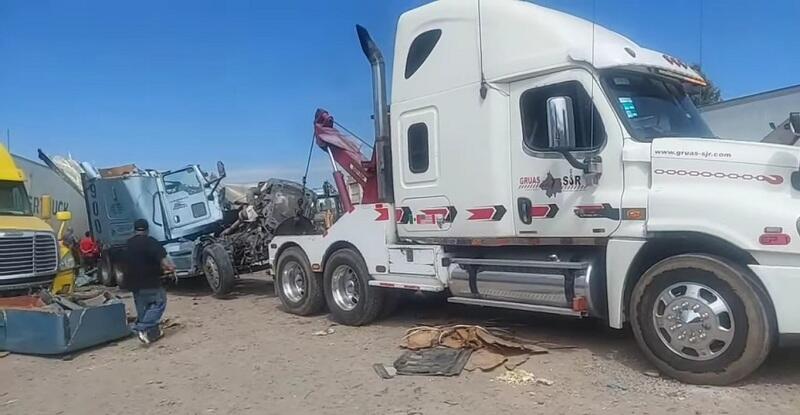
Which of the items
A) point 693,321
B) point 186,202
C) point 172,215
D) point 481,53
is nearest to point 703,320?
point 693,321

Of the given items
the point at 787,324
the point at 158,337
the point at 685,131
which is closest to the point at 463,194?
the point at 685,131

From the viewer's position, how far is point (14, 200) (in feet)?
36.2

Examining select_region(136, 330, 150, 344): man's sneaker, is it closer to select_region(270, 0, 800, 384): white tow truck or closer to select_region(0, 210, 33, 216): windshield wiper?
select_region(270, 0, 800, 384): white tow truck

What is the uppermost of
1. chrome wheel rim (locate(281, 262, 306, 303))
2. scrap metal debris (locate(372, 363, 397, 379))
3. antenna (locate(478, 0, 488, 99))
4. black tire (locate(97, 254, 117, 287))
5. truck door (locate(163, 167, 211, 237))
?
antenna (locate(478, 0, 488, 99))

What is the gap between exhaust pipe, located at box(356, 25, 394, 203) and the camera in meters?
8.57

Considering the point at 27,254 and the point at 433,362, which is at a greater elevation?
the point at 27,254

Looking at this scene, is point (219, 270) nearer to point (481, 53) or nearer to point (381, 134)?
point (381, 134)

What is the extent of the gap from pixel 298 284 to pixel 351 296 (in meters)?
1.36

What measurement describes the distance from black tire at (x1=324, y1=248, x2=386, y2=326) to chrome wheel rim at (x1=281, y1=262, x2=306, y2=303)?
2.44 feet

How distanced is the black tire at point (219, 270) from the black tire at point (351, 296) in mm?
3914

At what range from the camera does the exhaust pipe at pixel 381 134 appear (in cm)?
857

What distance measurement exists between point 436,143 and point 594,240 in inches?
87.4

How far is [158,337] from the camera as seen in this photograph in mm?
8703

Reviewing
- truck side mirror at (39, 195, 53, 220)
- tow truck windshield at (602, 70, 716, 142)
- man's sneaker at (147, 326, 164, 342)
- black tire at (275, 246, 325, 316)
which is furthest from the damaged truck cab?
tow truck windshield at (602, 70, 716, 142)
